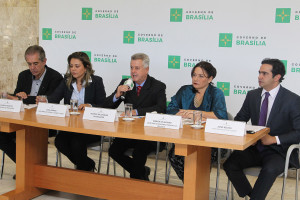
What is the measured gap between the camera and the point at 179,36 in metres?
5.10

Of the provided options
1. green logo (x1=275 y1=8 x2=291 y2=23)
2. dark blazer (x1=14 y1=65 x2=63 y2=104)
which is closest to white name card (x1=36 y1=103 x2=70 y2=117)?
dark blazer (x1=14 y1=65 x2=63 y2=104)

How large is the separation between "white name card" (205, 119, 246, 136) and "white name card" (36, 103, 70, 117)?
3.78 ft

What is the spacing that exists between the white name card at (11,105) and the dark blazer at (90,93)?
0.69m

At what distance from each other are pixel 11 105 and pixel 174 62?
216 centimetres

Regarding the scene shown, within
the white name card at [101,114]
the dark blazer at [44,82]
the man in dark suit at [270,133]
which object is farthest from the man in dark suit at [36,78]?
the man in dark suit at [270,133]

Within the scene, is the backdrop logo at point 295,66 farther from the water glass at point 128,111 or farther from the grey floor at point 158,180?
the water glass at point 128,111

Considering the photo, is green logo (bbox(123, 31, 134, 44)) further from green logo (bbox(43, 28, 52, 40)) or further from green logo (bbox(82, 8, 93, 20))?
green logo (bbox(43, 28, 52, 40))

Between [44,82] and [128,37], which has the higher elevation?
[128,37]

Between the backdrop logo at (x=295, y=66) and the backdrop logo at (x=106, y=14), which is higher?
the backdrop logo at (x=106, y=14)

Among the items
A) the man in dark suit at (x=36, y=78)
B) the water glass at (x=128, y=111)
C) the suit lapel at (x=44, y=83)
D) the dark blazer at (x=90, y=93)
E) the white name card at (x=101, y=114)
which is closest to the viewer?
the white name card at (x=101, y=114)

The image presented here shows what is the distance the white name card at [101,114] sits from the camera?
323 cm

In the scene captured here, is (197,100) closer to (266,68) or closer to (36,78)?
(266,68)

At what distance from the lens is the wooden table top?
8.62 ft

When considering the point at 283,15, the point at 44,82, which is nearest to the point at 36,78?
the point at 44,82
